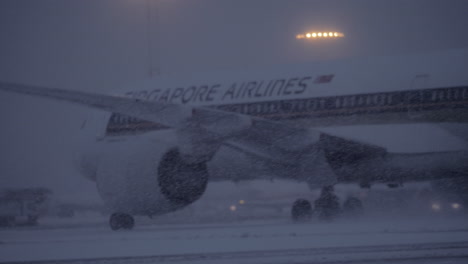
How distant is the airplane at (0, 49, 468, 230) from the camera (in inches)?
448

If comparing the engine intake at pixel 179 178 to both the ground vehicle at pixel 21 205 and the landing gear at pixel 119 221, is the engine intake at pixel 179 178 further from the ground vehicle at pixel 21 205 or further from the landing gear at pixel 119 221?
the ground vehicle at pixel 21 205

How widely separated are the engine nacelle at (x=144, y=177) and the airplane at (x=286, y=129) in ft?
0.06

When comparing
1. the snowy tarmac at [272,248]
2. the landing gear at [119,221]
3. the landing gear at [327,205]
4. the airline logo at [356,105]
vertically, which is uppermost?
the airline logo at [356,105]

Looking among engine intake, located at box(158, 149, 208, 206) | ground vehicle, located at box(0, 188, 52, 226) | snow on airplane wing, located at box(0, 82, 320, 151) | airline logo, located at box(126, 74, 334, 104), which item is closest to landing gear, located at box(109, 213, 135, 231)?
engine intake, located at box(158, 149, 208, 206)

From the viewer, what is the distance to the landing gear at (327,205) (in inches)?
544

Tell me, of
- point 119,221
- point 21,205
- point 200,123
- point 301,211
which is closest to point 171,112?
point 200,123

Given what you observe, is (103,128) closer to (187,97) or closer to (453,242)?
(187,97)

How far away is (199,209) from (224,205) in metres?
1.15

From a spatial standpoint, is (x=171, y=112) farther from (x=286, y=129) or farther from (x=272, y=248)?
(x=272, y=248)

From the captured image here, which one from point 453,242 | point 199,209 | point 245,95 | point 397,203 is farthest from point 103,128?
point 453,242

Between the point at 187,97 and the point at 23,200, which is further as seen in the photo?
the point at 23,200

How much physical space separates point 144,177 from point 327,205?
4.24 metres

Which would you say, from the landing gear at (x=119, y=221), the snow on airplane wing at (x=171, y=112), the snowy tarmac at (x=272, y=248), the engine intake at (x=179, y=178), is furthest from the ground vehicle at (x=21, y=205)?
the snowy tarmac at (x=272, y=248)

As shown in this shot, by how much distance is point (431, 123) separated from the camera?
39.6 ft
